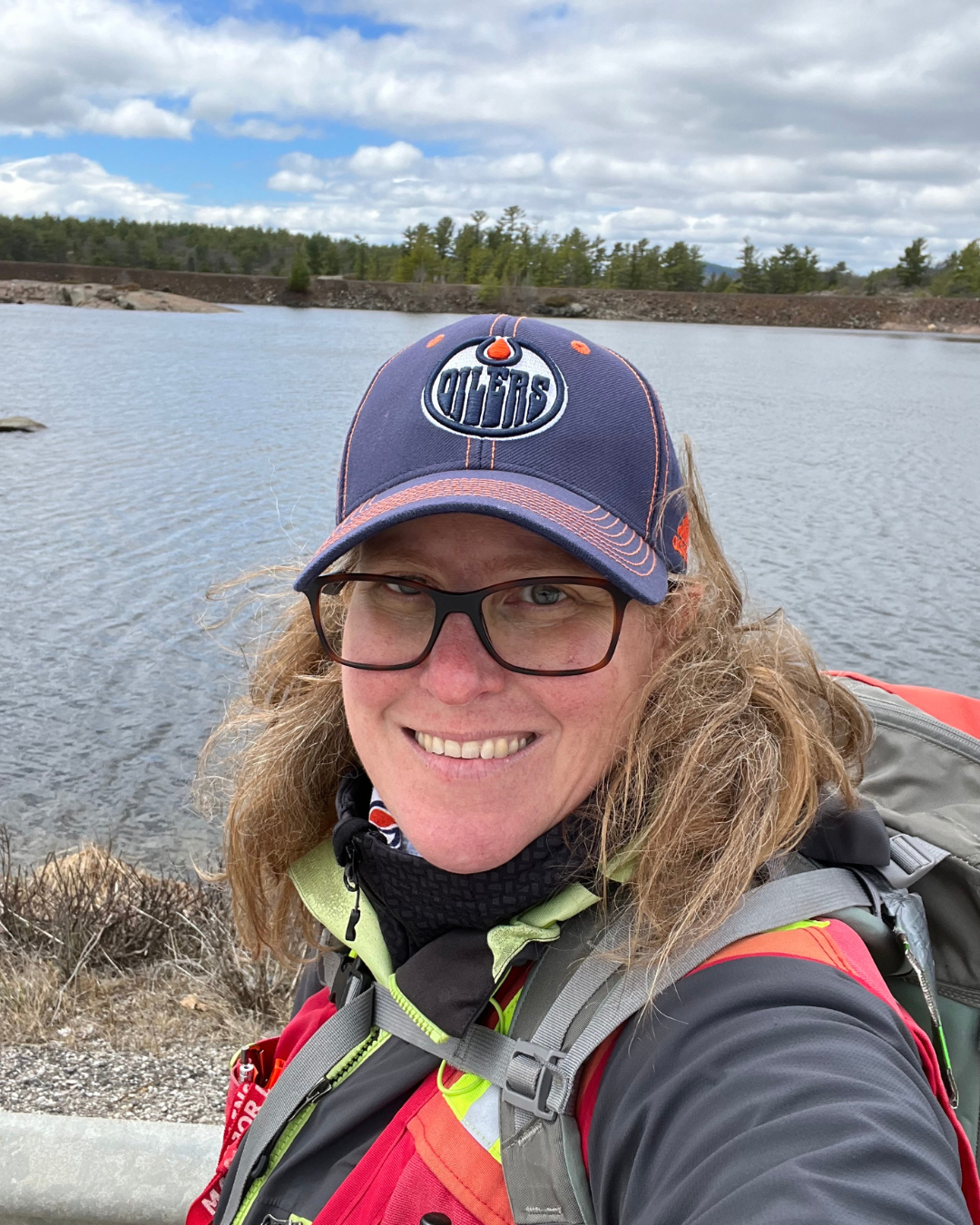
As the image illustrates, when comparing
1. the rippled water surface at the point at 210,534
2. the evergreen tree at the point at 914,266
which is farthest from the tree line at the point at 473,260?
the rippled water surface at the point at 210,534

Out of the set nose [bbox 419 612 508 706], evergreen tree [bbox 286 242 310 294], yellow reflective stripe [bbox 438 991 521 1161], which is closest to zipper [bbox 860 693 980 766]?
nose [bbox 419 612 508 706]

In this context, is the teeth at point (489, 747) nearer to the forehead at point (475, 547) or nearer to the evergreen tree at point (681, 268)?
the forehead at point (475, 547)

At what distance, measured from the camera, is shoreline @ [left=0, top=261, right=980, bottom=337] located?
79.1 metres

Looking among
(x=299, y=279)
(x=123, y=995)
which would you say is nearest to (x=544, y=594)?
(x=123, y=995)

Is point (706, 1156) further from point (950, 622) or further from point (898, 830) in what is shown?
point (950, 622)

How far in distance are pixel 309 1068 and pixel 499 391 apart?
3.45 ft

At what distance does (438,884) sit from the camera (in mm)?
1465

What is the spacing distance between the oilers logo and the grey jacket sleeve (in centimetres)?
78

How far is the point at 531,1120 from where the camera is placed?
116cm

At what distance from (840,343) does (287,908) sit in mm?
58840

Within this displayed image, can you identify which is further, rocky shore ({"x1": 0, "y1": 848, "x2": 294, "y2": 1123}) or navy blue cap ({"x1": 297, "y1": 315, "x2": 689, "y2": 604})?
rocky shore ({"x1": 0, "y1": 848, "x2": 294, "y2": 1123})

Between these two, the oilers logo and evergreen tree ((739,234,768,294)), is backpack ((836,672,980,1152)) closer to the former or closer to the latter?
the oilers logo

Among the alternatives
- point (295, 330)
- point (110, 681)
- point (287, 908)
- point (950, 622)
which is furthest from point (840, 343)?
point (287, 908)

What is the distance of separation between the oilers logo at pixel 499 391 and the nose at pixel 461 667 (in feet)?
0.92
